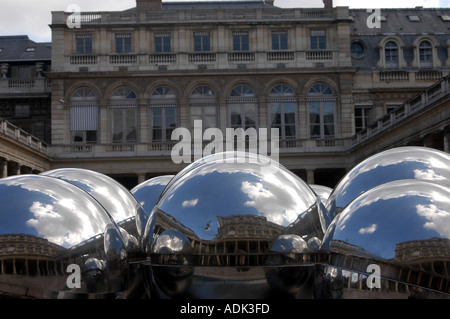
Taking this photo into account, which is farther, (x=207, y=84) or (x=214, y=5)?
(x=214, y=5)

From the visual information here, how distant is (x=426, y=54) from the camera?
4550 cm

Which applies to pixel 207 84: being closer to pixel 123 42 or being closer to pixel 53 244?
pixel 123 42

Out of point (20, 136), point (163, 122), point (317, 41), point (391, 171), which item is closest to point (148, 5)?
point (163, 122)

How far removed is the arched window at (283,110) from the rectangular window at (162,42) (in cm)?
792

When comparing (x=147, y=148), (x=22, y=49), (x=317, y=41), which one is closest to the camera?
(x=147, y=148)

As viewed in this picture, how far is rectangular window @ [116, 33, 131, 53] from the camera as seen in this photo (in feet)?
141

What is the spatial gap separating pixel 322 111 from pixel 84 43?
56.1 feet

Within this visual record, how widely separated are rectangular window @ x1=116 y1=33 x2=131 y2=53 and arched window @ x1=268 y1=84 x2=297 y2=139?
10415mm

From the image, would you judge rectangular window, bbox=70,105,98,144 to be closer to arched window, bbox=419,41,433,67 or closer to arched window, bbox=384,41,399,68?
arched window, bbox=384,41,399,68

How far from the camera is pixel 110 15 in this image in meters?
43.1

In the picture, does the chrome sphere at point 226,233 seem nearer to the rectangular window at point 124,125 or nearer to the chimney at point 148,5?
the rectangular window at point 124,125

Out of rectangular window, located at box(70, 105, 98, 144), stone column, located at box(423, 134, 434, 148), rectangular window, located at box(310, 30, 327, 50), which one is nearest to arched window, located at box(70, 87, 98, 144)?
rectangular window, located at box(70, 105, 98, 144)

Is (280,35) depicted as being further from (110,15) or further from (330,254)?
(330,254)
